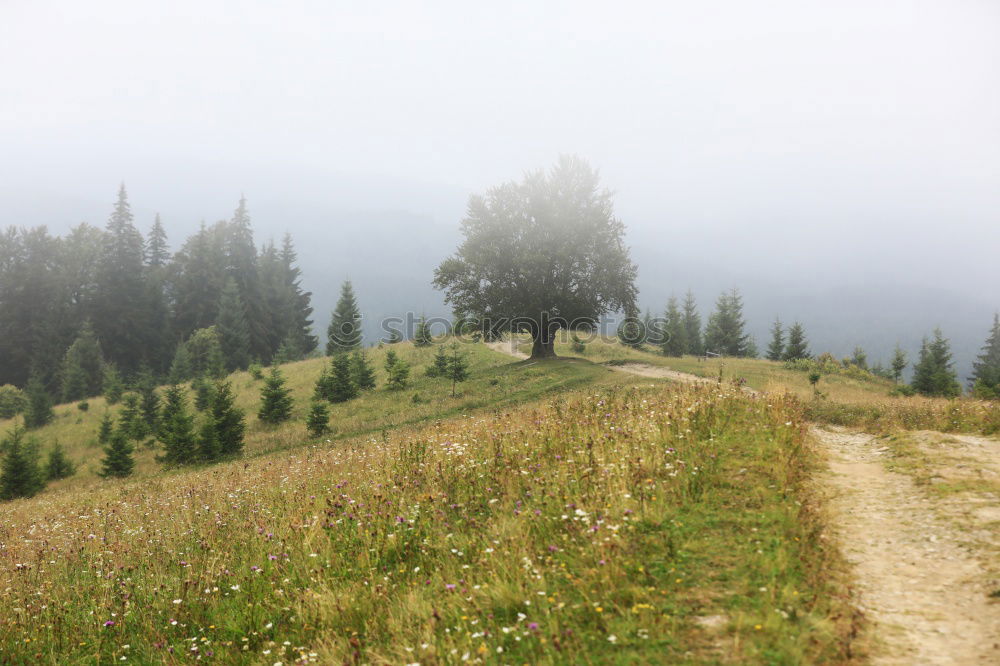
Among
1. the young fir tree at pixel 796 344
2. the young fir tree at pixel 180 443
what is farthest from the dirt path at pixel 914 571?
the young fir tree at pixel 796 344

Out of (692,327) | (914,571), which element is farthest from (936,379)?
(692,327)

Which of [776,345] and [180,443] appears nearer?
[180,443]

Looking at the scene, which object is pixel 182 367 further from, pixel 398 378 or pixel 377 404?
pixel 377 404

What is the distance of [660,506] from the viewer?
17.7 ft

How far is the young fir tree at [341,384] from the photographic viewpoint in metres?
32.1

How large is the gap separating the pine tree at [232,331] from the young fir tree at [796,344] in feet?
207

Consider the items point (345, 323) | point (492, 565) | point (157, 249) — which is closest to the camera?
point (492, 565)

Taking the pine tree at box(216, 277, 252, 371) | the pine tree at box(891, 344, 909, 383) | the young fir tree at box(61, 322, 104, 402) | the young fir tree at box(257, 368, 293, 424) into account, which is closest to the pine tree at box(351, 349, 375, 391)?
the young fir tree at box(257, 368, 293, 424)

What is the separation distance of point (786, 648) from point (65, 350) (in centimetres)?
7797

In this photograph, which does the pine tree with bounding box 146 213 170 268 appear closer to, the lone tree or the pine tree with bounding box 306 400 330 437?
the lone tree

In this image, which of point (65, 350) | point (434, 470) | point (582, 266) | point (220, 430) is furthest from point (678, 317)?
point (65, 350)

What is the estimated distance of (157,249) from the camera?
7444 centimetres

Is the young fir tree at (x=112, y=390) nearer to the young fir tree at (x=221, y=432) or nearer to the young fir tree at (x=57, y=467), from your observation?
the young fir tree at (x=57, y=467)

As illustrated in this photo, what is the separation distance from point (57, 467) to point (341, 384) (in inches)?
573
